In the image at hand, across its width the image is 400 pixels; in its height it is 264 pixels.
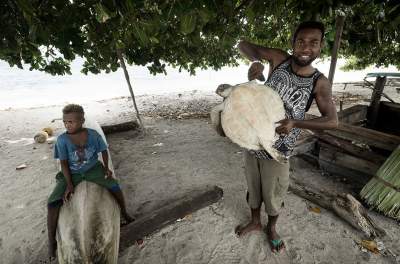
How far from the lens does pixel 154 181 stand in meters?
4.06

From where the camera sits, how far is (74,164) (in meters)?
2.54

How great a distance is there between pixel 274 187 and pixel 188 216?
1215 mm

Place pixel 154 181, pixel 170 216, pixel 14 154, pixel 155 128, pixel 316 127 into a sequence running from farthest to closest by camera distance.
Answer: pixel 155 128, pixel 14 154, pixel 154 181, pixel 170 216, pixel 316 127


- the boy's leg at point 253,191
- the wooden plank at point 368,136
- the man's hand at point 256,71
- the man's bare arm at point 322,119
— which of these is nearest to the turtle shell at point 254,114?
the man's bare arm at point 322,119

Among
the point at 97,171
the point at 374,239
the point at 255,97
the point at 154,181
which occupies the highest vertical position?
the point at 255,97

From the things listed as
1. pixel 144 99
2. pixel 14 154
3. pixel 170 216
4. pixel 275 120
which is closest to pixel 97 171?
pixel 170 216

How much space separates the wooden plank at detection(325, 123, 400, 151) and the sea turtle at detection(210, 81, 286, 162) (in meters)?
2.29

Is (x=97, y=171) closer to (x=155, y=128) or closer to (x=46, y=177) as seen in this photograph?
(x=46, y=177)

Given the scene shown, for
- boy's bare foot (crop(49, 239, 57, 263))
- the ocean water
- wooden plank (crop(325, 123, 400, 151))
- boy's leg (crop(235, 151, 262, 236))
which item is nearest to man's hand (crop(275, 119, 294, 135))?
boy's leg (crop(235, 151, 262, 236))

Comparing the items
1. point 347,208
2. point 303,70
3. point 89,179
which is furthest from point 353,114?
point 89,179

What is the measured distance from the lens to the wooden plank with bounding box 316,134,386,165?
11.6ft

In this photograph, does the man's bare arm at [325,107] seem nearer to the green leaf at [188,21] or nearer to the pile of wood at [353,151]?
the green leaf at [188,21]

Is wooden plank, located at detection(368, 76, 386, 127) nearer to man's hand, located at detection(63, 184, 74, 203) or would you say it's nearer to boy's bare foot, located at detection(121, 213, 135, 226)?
boy's bare foot, located at detection(121, 213, 135, 226)

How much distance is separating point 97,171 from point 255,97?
1.71 meters
